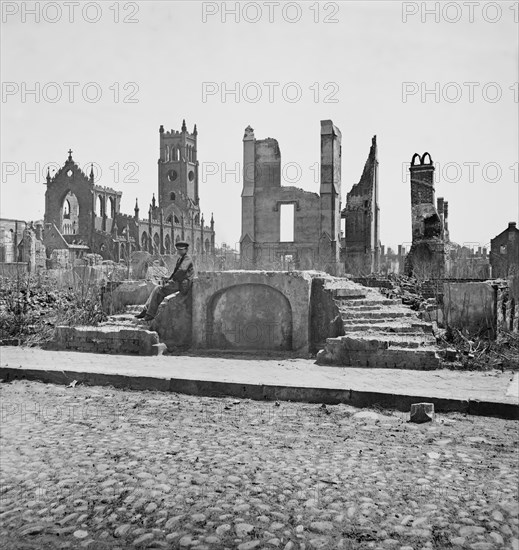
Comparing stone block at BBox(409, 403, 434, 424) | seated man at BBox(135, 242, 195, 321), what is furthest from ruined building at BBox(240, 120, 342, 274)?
stone block at BBox(409, 403, 434, 424)

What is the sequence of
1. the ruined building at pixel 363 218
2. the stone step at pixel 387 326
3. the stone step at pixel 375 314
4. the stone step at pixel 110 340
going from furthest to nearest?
the ruined building at pixel 363 218 < the stone step at pixel 110 340 < the stone step at pixel 375 314 < the stone step at pixel 387 326

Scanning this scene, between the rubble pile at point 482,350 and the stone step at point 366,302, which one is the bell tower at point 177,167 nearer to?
the stone step at point 366,302

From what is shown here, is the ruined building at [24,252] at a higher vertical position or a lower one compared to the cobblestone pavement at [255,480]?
higher

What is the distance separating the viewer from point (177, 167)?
257 ft

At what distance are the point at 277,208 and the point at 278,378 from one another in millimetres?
19847

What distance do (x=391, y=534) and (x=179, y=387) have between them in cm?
461

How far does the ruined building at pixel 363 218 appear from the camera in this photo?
29359mm

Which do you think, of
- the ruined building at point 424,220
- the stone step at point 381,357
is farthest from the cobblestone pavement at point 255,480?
the ruined building at point 424,220

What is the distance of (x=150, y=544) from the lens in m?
3.34

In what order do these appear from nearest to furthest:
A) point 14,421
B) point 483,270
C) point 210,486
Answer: point 210,486 → point 14,421 → point 483,270

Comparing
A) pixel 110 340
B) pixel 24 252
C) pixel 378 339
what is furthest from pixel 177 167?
pixel 378 339

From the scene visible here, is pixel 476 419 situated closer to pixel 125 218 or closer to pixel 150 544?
pixel 150 544

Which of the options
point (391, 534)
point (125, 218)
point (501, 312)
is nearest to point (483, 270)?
point (501, 312)

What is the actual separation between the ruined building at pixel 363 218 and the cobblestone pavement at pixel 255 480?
23.6 metres
